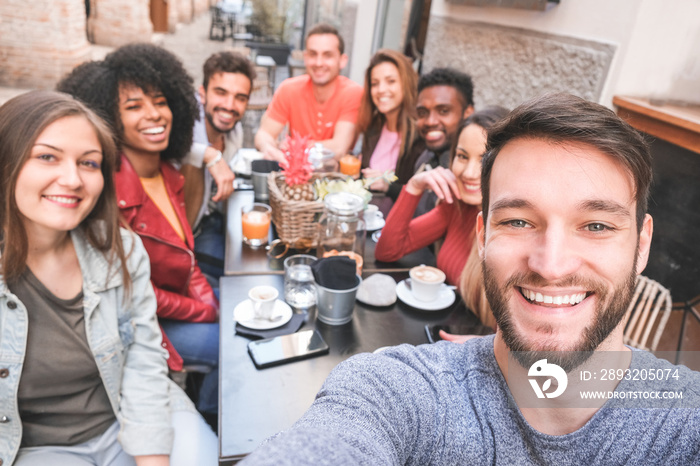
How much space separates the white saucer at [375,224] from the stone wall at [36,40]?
23.5 ft

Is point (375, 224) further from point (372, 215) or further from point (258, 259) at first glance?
point (258, 259)

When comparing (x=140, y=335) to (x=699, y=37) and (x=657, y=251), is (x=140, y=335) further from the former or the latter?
(x=699, y=37)

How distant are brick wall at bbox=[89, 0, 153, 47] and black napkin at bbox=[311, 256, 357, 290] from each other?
1020cm

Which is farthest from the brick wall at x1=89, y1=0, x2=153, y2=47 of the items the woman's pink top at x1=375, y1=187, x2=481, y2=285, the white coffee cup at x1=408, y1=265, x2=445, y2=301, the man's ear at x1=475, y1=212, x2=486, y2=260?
the man's ear at x1=475, y1=212, x2=486, y2=260

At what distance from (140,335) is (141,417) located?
289 mm

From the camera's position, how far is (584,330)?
905 mm

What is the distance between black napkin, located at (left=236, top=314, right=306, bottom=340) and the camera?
62.5 inches

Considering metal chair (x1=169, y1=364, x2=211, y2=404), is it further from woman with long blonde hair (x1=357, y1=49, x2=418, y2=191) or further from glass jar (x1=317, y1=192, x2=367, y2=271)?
woman with long blonde hair (x1=357, y1=49, x2=418, y2=191)

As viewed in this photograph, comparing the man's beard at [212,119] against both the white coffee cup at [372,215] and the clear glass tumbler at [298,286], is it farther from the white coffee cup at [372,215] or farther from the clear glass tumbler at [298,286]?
the clear glass tumbler at [298,286]

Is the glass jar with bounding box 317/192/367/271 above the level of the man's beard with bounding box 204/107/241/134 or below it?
below

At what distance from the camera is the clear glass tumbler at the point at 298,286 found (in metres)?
1.78

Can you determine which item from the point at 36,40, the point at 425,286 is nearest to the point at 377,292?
the point at 425,286

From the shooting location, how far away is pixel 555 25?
3014 millimetres

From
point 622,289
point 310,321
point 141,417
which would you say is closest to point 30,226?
point 141,417
